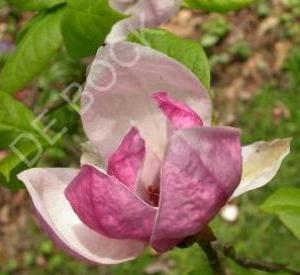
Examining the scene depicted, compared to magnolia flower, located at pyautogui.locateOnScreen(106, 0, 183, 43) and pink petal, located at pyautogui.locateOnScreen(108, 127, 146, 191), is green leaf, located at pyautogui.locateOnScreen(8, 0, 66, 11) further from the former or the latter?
pink petal, located at pyautogui.locateOnScreen(108, 127, 146, 191)

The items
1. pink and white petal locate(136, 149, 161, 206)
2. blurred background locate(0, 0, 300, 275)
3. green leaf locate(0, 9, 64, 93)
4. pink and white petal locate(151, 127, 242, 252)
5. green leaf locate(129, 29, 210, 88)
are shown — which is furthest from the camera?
blurred background locate(0, 0, 300, 275)

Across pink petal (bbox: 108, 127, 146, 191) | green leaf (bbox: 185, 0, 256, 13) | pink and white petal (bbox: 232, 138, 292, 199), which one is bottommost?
pink and white petal (bbox: 232, 138, 292, 199)

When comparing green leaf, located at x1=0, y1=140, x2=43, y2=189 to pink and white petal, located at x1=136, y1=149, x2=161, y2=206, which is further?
green leaf, located at x1=0, y1=140, x2=43, y2=189

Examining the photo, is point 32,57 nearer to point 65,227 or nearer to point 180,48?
point 180,48

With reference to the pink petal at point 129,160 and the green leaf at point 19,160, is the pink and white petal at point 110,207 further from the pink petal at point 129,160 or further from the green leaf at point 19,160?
the green leaf at point 19,160

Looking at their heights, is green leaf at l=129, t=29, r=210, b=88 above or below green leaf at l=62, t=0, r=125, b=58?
below

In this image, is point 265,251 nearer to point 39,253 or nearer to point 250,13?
point 39,253

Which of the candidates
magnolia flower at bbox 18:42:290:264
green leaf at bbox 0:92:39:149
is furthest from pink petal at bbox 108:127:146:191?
green leaf at bbox 0:92:39:149
